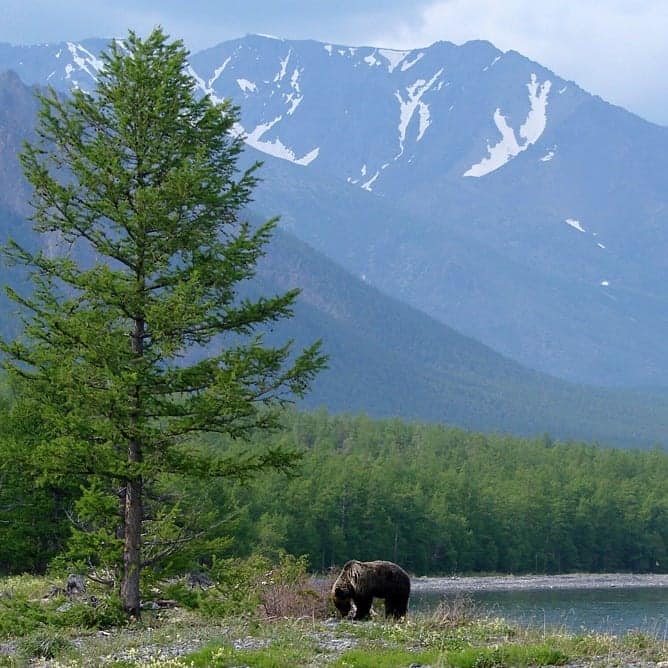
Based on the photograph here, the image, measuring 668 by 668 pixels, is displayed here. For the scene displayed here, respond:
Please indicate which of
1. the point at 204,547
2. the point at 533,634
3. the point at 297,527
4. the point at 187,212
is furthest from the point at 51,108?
the point at 297,527

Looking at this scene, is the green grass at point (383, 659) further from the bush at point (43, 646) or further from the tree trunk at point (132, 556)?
the tree trunk at point (132, 556)

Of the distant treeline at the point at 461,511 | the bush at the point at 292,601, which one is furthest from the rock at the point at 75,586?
the distant treeline at the point at 461,511

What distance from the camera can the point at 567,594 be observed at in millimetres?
97438

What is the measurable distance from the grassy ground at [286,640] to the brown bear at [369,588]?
0.44 metres

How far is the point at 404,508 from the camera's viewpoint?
12181 cm

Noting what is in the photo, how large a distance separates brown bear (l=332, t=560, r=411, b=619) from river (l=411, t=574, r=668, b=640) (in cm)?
4204

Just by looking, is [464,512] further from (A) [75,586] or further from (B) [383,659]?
(B) [383,659]

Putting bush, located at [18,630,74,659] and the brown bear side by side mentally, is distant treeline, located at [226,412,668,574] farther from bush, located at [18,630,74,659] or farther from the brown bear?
bush, located at [18,630,74,659]

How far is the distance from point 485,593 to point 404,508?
26.5 metres

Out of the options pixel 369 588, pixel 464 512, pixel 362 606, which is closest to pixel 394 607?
pixel 362 606

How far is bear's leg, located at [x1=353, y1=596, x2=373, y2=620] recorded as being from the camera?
24.1 m

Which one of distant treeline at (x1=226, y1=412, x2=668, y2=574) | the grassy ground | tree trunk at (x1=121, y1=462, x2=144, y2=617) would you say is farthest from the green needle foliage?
distant treeline at (x1=226, y1=412, x2=668, y2=574)

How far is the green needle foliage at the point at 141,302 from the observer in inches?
891

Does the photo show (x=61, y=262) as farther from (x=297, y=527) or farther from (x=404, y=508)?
(x=404, y=508)
